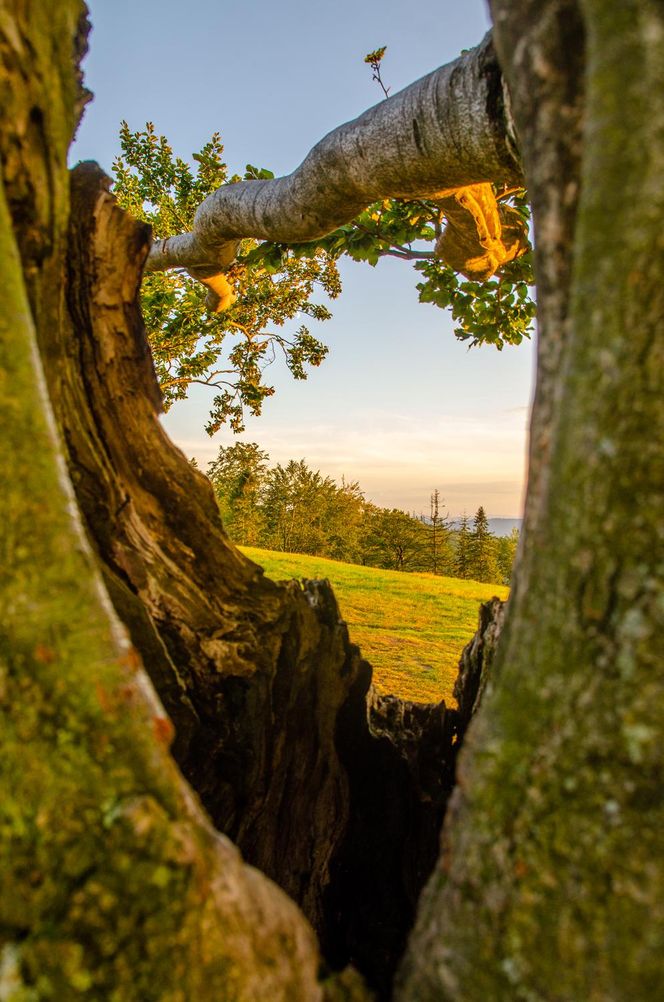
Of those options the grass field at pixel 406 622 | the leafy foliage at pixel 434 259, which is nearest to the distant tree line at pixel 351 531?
the grass field at pixel 406 622

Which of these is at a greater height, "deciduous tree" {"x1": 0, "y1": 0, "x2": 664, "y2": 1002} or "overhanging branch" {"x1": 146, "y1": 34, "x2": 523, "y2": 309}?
"overhanging branch" {"x1": 146, "y1": 34, "x2": 523, "y2": 309}

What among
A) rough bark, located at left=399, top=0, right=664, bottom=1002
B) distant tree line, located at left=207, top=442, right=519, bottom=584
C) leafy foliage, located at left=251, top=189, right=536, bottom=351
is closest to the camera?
rough bark, located at left=399, top=0, right=664, bottom=1002

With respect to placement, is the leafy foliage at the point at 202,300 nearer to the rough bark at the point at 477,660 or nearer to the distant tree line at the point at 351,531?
the rough bark at the point at 477,660

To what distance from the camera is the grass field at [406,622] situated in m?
9.19

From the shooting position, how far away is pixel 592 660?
127cm

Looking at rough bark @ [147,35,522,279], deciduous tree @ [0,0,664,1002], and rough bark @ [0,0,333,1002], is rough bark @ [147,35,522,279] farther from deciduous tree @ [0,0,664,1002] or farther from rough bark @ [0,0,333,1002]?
rough bark @ [0,0,333,1002]

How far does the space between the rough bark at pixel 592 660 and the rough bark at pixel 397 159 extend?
61.7 inches

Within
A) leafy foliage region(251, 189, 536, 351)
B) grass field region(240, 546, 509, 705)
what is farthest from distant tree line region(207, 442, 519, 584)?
leafy foliage region(251, 189, 536, 351)

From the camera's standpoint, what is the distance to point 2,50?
1.56m

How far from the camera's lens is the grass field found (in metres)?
9.19

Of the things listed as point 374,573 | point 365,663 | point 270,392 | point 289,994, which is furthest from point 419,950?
point 374,573

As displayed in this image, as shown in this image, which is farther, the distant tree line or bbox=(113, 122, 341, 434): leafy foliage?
the distant tree line

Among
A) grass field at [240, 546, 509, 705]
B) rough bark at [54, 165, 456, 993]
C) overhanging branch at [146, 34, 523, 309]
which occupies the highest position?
overhanging branch at [146, 34, 523, 309]

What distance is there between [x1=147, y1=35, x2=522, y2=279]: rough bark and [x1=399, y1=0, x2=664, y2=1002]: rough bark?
1567 mm
